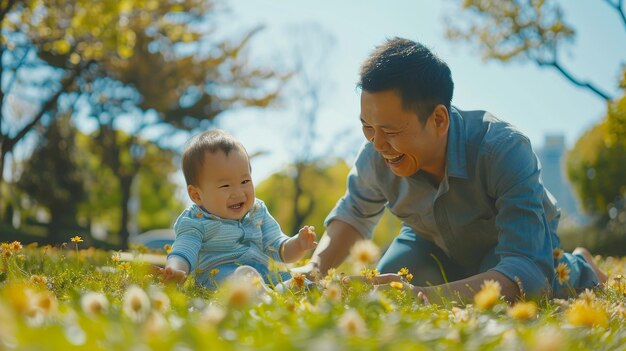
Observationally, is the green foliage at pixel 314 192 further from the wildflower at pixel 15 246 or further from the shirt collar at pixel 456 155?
the wildflower at pixel 15 246

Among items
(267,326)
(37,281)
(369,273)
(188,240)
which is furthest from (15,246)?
(267,326)

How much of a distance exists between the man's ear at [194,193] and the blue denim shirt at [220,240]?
46 millimetres

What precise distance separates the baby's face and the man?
22.2 inches

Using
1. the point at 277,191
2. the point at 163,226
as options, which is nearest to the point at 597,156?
the point at 277,191

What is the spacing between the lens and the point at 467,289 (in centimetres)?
314

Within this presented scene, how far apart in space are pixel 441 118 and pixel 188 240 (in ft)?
5.19

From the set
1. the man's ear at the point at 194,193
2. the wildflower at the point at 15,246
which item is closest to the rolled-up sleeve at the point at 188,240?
the man's ear at the point at 194,193

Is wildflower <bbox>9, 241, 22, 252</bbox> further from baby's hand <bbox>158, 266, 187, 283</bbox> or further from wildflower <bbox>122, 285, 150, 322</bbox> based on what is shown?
wildflower <bbox>122, 285, 150, 322</bbox>

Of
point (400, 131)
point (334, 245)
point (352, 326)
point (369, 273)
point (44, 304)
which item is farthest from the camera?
point (334, 245)

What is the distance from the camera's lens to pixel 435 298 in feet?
9.93

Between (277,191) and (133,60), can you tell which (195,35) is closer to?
(133,60)

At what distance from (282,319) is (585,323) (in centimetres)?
79

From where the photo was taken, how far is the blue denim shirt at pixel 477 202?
137 inches

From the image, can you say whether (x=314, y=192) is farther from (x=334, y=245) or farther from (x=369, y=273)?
(x=369, y=273)
